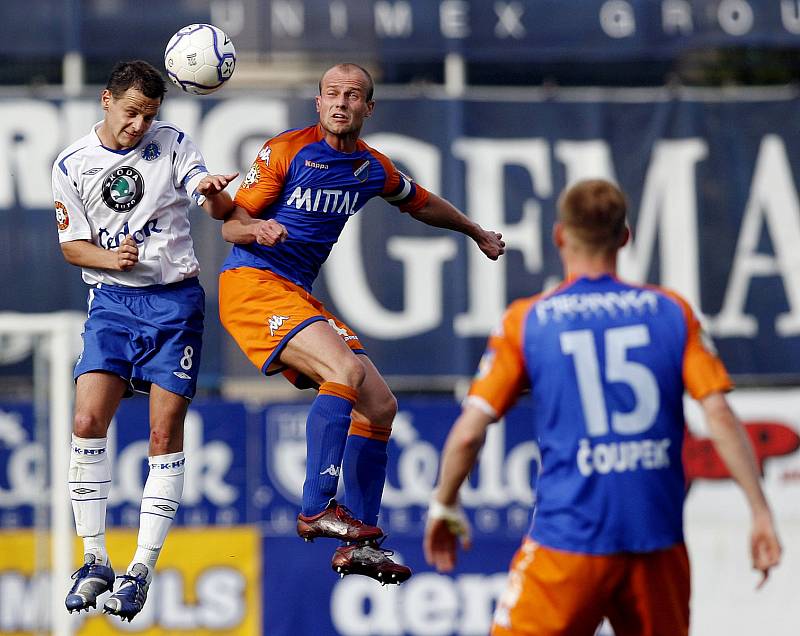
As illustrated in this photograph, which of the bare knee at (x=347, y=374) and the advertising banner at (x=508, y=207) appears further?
the advertising banner at (x=508, y=207)

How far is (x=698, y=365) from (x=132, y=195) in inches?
119

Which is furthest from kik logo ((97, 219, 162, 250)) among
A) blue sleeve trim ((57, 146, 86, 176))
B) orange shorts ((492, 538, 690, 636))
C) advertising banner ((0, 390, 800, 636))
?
advertising banner ((0, 390, 800, 636))

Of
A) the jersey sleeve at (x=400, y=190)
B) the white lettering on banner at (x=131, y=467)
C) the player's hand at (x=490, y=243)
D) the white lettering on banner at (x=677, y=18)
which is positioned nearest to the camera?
the jersey sleeve at (x=400, y=190)

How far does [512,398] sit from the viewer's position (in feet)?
20.6

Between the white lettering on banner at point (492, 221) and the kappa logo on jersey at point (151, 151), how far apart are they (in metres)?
7.23

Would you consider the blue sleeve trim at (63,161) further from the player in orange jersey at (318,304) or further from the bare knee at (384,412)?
the bare knee at (384,412)

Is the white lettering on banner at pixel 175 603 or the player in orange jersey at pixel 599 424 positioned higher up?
the player in orange jersey at pixel 599 424

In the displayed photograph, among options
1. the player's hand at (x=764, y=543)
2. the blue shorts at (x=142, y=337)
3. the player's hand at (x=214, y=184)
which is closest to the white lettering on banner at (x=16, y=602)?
the blue shorts at (x=142, y=337)

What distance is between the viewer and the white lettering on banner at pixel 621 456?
20.5 ft

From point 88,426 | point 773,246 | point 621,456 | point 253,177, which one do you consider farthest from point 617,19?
point 621,456

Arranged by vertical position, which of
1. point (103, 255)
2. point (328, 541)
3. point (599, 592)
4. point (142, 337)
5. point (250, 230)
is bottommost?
point (328, 541)

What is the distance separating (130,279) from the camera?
7.82m

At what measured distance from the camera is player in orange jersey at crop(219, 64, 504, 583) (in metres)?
7.70

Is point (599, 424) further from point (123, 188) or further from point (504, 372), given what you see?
point (123, 188)
